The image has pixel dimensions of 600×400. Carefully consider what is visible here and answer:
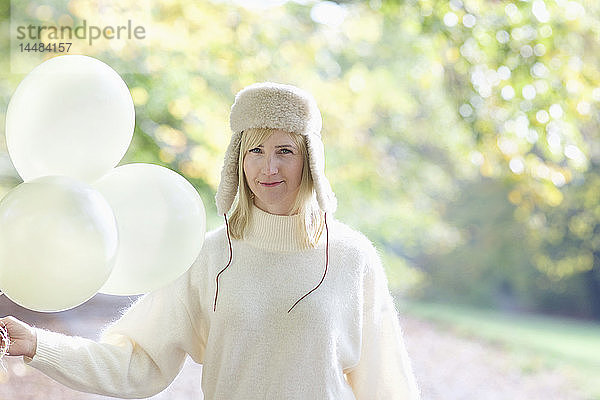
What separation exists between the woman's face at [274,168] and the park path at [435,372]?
9.27 ft

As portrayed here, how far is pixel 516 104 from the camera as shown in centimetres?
362

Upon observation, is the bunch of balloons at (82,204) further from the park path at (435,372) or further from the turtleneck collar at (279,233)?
the park path at (435,372)

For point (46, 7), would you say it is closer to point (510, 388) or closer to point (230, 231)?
point (230, 231)

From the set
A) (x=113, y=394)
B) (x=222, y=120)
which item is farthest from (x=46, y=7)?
(x=113, y=394)

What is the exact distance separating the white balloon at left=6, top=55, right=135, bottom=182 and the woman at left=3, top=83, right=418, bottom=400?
294 millimetres

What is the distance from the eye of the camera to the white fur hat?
1527mm

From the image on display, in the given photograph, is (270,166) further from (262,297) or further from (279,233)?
(262,297)

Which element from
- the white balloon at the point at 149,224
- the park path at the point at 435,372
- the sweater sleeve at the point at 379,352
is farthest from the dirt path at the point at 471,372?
the white balloon at the point at 149,224

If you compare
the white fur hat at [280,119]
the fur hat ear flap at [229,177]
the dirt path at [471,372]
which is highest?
→ the white fur hat at [280,119]

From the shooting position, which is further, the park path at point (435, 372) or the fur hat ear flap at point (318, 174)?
the park path at point (435, 372)

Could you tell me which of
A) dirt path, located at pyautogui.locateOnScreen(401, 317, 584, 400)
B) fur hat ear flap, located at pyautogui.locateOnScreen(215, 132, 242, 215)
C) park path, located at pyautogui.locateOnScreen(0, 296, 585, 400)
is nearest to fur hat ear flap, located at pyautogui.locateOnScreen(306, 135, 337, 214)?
fur hat ear flap, located at pyautogui.locateOnScreen(215, 132, 242, 215)

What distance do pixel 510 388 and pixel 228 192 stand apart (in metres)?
5.02

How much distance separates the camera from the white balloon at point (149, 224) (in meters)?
1.35

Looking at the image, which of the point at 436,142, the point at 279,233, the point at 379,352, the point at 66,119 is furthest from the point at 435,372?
the point at 66,119
